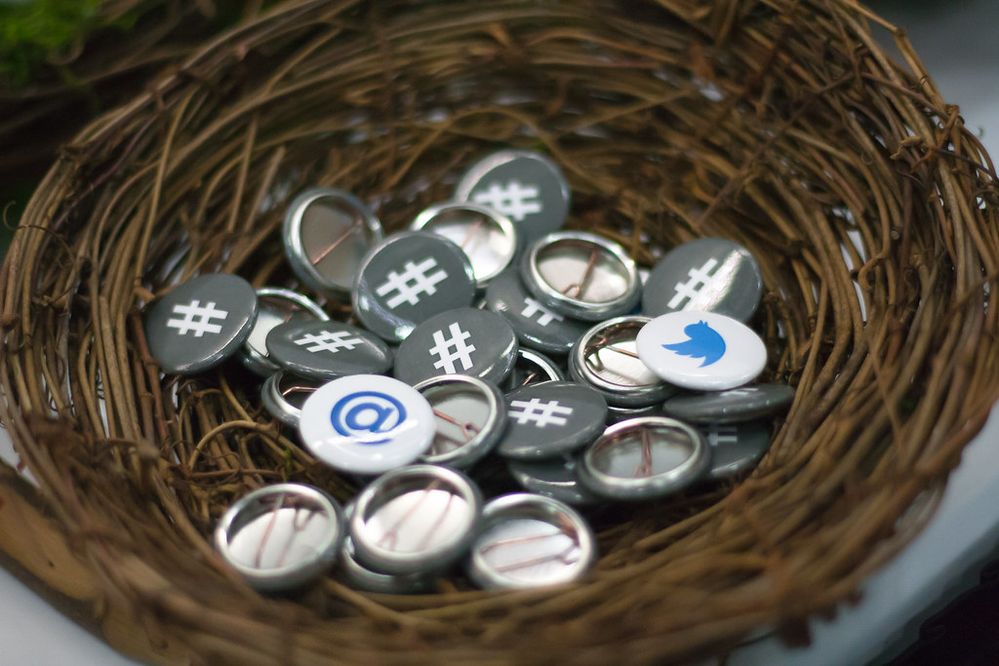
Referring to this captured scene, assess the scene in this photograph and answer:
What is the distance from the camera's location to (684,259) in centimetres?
131

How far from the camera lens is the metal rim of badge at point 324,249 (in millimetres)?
1330

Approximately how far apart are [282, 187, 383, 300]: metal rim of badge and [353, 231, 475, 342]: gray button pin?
6 centimetres

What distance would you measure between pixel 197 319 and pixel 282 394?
16cm

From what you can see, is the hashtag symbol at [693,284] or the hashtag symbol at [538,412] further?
the hashtag symbol at [693,284]

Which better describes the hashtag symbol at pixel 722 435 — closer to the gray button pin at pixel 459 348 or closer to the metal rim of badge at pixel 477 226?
the gray button pin at pixel 459 348

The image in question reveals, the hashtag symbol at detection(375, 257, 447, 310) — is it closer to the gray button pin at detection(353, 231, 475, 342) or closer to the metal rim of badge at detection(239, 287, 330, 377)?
the gray button pin at detection(353, 231, 475, 342)

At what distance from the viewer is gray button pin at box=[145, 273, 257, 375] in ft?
3.92

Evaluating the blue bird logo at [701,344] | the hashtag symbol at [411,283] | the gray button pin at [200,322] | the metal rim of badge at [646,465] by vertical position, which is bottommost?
the metal rim of badge at [646,465]

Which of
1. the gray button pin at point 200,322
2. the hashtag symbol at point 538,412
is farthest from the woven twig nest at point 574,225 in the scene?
the hashtag symbol at point 538,412

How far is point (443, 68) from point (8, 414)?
821mm

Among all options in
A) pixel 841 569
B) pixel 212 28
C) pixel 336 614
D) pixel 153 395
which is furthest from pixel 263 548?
pixel 212 28

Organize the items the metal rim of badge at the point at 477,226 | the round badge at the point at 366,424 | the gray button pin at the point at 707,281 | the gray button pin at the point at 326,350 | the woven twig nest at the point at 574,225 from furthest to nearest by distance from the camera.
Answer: the metal rim of badge at the point at 477,226 → the gray button pin at the point at 707,281 → the gray button pin at the point at 326,350 → the round badge at the point at 366,424 → the woven twig nest at the point at 574,225

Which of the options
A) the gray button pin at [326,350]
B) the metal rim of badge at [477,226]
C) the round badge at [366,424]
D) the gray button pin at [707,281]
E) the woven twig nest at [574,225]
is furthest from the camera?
the metal rim of badge at [477,226]

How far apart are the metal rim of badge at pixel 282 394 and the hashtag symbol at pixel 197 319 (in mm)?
101
